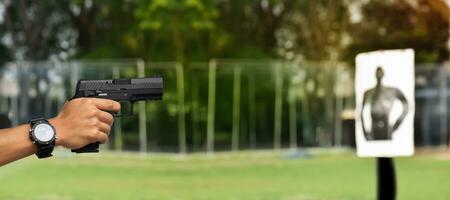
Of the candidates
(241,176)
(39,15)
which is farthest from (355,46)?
(241,176)

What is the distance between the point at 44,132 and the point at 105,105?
0.54ft

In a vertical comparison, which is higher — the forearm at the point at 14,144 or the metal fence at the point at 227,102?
the forearm at the point at 14,144

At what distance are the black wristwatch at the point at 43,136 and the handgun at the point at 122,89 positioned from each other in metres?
0.09

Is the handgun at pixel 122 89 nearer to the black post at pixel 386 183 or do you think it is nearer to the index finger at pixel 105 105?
the index finger at pixel 105 105

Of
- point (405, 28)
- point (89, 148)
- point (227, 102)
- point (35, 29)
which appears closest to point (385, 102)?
point (89, 148)

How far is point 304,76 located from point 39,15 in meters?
10.3

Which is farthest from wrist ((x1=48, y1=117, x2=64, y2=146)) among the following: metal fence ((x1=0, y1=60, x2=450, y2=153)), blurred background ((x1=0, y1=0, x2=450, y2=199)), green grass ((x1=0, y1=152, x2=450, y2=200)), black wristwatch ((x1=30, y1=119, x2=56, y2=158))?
metal fence ((x1=0, y1=60, x2=450, y2=153))

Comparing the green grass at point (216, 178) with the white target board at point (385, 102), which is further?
the green grass at point (216, 178)

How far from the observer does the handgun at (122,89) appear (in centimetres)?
235

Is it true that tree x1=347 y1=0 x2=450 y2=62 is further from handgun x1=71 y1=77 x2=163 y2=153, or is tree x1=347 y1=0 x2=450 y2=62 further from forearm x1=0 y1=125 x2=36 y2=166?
forearm x1=0 y1=125 x2=36 y2=166

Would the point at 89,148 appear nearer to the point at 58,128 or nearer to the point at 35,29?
the point at 58,128

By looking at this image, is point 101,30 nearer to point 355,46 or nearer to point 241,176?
point 355,46

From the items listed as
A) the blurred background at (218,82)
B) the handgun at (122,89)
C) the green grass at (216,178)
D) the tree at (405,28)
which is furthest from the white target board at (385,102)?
the tree at (405,28)

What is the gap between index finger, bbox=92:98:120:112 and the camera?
88.4 inches
